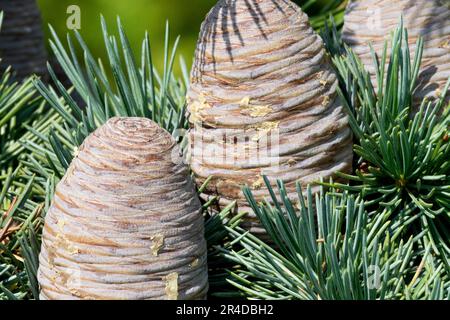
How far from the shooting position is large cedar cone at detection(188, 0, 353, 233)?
0.60 metres

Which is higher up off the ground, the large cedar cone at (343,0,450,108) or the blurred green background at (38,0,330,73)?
the large cedar cone at (343,0,450,108)

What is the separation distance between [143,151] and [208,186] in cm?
10

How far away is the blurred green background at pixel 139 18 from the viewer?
1.90 meters

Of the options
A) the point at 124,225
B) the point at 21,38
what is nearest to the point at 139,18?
the point at 21,38

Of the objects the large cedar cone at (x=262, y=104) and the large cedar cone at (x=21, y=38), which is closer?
the large cedar cone at (x=262, y=104)

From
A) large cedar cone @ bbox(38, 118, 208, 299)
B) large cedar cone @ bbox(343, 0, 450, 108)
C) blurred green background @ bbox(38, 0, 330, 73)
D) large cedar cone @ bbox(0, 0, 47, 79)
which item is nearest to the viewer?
large cedar cone @ bbox(38, 118, 208, 299)

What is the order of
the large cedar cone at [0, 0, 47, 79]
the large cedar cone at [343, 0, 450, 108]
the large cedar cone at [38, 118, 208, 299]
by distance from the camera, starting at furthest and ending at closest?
the large cedar cone at [0, 0, 47, 79] < the large cedar cone at [343, 0, 450, 108] < the large cedar cone at [38, 118, 208, 299]

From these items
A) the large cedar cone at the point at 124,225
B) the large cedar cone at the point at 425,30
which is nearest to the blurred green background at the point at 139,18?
the large cedar cone at the point at 425,30

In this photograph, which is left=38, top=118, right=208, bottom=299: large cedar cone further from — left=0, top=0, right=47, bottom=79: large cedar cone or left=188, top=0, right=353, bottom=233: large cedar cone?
left=0, top=0, right=47, bottom=79: large cedar cone

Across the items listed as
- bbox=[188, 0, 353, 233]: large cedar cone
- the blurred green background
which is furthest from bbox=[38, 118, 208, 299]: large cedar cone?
the blurred green background

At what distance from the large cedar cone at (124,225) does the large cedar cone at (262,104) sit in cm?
7

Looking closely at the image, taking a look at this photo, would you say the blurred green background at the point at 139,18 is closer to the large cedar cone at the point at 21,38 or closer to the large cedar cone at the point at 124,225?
the large cedar cone at the point at 21,38

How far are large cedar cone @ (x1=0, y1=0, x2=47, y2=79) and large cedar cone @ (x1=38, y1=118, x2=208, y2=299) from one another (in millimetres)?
470

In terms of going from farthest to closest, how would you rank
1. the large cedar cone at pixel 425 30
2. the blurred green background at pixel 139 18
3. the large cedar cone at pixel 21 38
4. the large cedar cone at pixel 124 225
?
the blurred green background at pixel 139 18 < the large cedar cone at pixel 21 38 < the large cedar cone at pixel 425 30 < the large cedar cone at pixel 124 225
